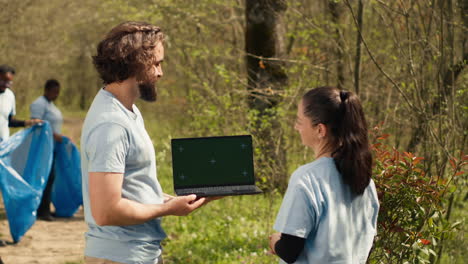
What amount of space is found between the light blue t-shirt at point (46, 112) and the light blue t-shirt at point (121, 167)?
21.7 ft

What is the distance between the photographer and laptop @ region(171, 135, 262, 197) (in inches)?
119

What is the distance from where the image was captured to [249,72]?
9383 millimetres

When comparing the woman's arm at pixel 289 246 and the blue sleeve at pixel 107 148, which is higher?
the blue sleeve at pixel 107 148

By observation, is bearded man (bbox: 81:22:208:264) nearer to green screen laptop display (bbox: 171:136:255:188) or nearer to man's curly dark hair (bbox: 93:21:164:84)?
man's curly dark hair (bbox: 93:21:164:84)

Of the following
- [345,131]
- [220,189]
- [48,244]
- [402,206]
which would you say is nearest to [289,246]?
[345,131]

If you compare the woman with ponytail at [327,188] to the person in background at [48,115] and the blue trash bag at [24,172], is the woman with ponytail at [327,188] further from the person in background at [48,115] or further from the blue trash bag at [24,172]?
the person in background at [48,115]

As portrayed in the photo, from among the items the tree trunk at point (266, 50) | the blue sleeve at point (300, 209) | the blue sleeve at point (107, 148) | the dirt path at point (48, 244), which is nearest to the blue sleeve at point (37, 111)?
the dirt path at point (48, 244)

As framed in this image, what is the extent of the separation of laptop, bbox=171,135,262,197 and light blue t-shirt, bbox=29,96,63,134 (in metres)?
6.28

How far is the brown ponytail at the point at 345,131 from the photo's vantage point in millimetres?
2453

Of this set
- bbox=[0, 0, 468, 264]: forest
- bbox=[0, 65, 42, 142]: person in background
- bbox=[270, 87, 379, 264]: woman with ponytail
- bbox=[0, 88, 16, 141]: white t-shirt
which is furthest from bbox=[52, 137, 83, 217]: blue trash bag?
bbox=[270, 87, 379, 264]: woman with ponytail

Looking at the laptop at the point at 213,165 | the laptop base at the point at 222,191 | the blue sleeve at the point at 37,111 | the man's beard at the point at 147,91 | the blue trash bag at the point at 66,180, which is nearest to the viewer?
the man's beard at the point at 147,91

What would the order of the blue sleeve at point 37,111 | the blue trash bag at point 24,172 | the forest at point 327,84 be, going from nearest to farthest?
the forest at point 327,84, the blue trash bag at point 24,172, the blue sleeve at point 37,111

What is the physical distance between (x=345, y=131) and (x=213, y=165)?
0.85 meters

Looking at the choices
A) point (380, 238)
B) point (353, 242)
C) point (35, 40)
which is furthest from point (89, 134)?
point (35, 40)
